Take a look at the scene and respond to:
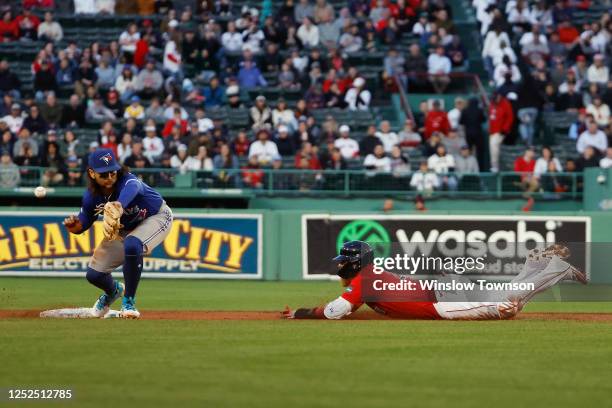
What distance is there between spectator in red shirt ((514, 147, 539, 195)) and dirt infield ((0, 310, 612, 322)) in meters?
9.88

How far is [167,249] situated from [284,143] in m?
4.51

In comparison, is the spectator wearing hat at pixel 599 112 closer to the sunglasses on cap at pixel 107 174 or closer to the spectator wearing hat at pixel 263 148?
the spectator wearing hat at pixel 263 148

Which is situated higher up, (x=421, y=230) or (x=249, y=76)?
(x=249, y=76)

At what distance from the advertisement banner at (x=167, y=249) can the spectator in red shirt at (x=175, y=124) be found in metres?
3.86

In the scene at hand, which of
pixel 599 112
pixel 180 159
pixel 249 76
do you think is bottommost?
pixel 180 159

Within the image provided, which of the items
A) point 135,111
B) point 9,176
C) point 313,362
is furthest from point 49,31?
point 313,362

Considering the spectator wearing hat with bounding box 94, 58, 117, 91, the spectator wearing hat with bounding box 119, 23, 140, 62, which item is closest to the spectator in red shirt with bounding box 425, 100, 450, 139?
the spectator wearing hat with bounding box 119, 23, 140, 62

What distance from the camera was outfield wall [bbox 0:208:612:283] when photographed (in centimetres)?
2227

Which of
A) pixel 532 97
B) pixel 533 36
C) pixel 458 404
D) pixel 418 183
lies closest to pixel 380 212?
pixel 418 183

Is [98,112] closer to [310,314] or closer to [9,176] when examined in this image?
[9,176]

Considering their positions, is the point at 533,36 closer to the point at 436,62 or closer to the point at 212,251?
the point at 436,62

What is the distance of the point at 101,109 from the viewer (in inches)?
1057

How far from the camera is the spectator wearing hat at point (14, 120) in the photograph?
2586 centimetres

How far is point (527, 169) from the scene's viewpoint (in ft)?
82.6
